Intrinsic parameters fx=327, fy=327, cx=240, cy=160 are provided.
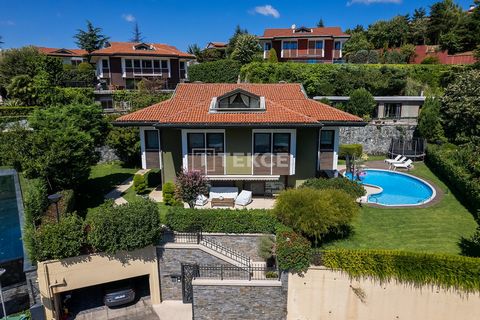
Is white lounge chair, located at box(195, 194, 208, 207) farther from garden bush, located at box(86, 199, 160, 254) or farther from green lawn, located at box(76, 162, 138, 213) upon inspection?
green lawn, located at box(76, 162, 138, 213)

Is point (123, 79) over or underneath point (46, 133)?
over

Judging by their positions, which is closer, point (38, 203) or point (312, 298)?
point (312, 298)

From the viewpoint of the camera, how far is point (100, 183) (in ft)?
87.6

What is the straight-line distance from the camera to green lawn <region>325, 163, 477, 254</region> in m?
16.9

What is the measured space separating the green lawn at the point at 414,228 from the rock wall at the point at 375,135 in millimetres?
14213

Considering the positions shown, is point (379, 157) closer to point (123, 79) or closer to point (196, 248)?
point (196, 248)

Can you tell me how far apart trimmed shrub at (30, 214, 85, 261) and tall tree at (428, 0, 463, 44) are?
73.0m

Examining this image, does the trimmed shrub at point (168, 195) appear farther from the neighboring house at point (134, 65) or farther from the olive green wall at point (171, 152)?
the neighboring house at point (134, 65)

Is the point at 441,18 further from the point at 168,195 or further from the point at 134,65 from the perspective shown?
the point at 168,195

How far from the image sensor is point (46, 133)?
1941 cm

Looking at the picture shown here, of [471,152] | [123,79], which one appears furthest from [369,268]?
[123,79]

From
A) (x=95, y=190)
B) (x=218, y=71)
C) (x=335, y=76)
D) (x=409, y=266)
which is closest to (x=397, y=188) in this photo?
(x=409, y=266)

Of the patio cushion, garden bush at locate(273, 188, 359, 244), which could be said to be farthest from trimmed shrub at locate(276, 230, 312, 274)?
the patio cushion

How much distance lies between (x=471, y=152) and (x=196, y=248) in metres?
23.4
